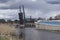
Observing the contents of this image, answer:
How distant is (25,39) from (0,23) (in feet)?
5.91

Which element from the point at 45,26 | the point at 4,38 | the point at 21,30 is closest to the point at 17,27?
the point at 21,30

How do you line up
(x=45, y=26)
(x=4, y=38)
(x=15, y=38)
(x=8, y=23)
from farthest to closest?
1. (x=45, y=26)
2. (x=8, y=23)
3. (x=15, y=38)
4. (x=4, y=38)

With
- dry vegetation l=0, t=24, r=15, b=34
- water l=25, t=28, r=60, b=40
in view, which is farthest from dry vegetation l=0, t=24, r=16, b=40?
water l=25, t=28, r=60, b=40

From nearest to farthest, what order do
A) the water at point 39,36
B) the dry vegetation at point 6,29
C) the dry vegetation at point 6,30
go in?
the dry vegetation at point 6,30 → the dry vegetation at point 6,29 → the water at point 39,36

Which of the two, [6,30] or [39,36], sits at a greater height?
[6,30]

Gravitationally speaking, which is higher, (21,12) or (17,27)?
(21,12)

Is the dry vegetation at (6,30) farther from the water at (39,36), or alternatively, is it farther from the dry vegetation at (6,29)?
the water at (39,36)

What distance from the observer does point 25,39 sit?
9.49 m

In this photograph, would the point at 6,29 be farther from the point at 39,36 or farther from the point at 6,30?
the point at 39,36

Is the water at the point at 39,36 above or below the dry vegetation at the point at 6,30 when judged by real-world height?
below

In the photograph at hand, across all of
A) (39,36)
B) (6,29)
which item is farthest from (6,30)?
(39,36)

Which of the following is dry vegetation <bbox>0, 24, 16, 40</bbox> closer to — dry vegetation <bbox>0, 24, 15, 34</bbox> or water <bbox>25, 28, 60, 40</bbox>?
dry vegetation <bbox>0, 24, 15, 34</bbox>

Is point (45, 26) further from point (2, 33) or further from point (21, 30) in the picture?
point (2, 33)

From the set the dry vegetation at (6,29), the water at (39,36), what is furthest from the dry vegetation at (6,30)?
the water at (39,36)
